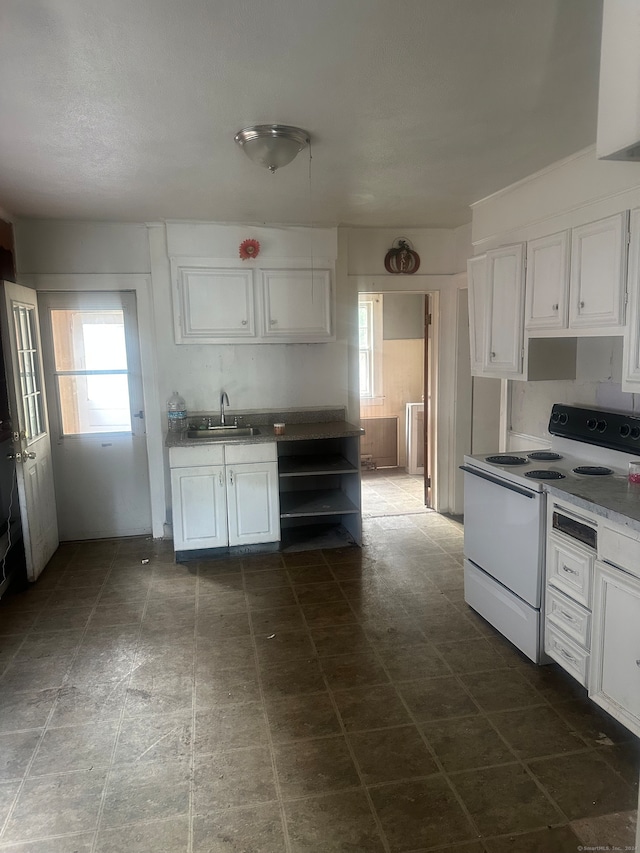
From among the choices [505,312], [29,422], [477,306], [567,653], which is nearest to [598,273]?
[505,312]

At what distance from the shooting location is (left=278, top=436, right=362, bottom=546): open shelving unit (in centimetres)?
420

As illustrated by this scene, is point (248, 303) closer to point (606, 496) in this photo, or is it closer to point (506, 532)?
point (506, 532)

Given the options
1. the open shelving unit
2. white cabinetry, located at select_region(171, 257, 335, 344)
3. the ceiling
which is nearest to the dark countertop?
the open shelving unit

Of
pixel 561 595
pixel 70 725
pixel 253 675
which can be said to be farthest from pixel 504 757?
pixel 70 725

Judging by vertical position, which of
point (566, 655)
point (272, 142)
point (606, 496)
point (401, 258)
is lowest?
point (566, 655)

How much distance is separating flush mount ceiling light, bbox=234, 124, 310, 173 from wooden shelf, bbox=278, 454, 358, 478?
2152 mm

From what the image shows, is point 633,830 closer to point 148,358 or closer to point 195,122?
point 195,122

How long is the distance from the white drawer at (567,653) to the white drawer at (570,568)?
21cm

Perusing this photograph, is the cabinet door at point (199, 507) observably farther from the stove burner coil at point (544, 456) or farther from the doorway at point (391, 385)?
the doorway at point (391, 385)

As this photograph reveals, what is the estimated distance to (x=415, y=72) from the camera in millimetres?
1965

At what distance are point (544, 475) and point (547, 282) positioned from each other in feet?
3.37

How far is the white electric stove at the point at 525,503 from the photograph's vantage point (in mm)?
2562

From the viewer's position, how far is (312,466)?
4.27m

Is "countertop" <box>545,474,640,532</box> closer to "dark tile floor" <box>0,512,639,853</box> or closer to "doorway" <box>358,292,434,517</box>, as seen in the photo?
"dark tile floor" <box>0,512,639,853</box>
